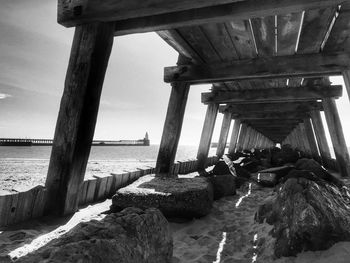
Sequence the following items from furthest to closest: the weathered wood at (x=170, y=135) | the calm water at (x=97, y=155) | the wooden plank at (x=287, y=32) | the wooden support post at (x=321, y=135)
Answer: the calm water at (x=97, y=155) → the wooden support post at (x=321, y=135) → the weathered wood at (x=170, y=135) → the wooden plank at (x=287, y=32)

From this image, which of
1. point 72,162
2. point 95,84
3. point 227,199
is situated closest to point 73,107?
point 95,84

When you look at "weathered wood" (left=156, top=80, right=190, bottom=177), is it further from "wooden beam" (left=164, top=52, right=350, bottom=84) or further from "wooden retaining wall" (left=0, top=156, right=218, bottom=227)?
"wooden beam" (left=164, top=52, right=350, bottom=84)

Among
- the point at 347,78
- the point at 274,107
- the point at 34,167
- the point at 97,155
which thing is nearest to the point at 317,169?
the point at 347,78

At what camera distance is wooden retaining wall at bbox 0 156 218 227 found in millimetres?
2682

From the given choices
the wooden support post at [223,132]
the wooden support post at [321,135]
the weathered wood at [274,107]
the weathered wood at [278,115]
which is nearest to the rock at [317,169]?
the wooden support post at [321,135]

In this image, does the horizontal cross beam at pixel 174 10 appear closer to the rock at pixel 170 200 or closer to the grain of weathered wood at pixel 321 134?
the rock at pixel 170 200

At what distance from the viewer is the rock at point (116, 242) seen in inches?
48.9

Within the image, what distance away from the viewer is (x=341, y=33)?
4.43 m

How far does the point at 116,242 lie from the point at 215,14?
307 cm


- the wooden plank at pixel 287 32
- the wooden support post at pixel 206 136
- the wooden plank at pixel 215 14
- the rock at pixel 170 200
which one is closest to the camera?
the wooden plank at pixel 215 14

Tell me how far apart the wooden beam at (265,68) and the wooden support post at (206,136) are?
2881 millimetres

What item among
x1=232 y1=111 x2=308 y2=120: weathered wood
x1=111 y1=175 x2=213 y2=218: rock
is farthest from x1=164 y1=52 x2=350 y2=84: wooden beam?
x1=232 y1=111 x2=308 y2=120: weathered wood

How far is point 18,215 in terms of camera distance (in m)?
2.79

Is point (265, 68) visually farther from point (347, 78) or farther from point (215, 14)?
point (215, 14)
